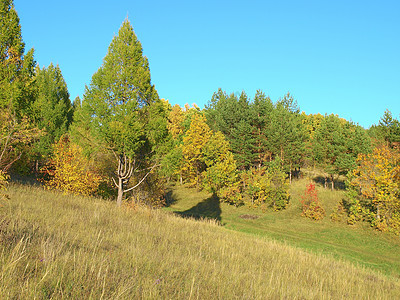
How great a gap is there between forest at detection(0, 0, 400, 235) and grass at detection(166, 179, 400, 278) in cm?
147

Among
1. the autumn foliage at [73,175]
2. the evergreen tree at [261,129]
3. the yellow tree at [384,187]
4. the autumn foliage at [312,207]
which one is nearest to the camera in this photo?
the autumn foliage at [73,175]

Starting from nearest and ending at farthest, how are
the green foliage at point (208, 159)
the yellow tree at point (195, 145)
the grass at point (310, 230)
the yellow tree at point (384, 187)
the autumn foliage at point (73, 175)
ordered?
the grass at point (310, 230) → the autumn foliage at point (73, 175) → the yellow tree at point (384, 187) → the green foliage at point (208, 159) → the yellow tree at point (195, 145)

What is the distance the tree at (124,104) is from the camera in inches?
571

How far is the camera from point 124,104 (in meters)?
15.1

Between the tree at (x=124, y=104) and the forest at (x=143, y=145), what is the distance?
59 millimetres

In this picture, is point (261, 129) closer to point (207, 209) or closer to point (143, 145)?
point (207, 209)

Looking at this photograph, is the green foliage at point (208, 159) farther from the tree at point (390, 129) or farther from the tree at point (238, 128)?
the tree at point (390, 129)

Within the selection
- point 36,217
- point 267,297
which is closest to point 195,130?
point 36,217

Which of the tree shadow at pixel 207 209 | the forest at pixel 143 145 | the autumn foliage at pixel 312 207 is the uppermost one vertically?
the forest at pixel 143 145

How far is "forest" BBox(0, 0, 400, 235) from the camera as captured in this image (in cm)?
1511

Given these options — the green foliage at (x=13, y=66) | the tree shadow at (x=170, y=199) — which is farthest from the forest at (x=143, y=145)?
the tree shadow at (x=170, y=199)

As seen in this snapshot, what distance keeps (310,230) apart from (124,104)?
2116 centimetres

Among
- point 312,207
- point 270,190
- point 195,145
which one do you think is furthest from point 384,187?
point 195,145

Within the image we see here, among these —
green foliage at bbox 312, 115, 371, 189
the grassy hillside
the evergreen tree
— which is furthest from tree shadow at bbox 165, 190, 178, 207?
the grassy hillside
